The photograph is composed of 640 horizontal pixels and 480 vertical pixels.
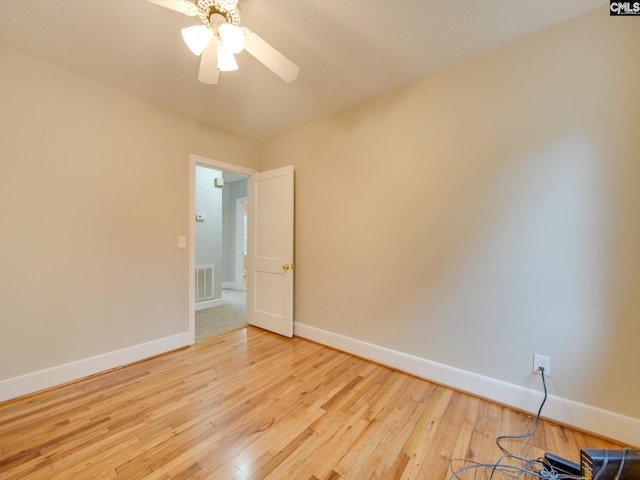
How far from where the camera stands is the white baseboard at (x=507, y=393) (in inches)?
57.6

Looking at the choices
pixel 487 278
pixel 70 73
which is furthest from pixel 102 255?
pixel 487 278

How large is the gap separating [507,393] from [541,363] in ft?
1.04

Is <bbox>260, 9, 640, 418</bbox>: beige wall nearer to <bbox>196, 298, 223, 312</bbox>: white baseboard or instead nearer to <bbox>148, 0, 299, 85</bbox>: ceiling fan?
<bbox>148, 0, 299, 85</bbox>: ceiling fan

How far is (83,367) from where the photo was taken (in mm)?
2096

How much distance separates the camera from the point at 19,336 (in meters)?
1.85

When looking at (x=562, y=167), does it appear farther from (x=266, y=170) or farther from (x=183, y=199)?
(x=183, y=199)

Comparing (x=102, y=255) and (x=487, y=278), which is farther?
(x=102, y=255)

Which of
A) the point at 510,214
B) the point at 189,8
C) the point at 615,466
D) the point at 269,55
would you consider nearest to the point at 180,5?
the point at 189,8

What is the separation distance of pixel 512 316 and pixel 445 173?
1145 millimetres

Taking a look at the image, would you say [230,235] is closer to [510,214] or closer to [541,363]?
[510,214]

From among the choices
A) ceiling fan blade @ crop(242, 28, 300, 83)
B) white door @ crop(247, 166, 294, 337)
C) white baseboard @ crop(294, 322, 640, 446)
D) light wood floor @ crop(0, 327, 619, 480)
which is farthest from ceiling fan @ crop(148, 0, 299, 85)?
white baseboard @ crop(294, 322, 640, 446)

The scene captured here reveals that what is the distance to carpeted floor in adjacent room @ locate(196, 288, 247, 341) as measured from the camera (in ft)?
10.5

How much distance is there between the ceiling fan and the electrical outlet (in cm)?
241

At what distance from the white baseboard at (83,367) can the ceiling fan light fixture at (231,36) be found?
2603 millimetres
